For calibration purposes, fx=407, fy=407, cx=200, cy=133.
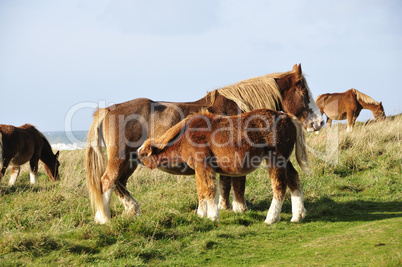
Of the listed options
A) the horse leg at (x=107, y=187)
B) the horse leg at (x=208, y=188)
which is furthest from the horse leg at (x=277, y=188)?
the horse leg at (x=107, y=187)

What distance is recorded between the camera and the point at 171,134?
21.4 ft

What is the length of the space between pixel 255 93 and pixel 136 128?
229cm

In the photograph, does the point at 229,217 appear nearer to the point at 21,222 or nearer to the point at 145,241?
the point at 145,241

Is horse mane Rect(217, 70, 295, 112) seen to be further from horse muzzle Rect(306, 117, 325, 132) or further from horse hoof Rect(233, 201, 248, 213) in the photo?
horse hoof Rect(233, 201, 248, 213)

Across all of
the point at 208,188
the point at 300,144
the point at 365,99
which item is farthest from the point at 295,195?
the point at 365,99

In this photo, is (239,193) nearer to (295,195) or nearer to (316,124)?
(295,195)

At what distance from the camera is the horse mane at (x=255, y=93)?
7.39m

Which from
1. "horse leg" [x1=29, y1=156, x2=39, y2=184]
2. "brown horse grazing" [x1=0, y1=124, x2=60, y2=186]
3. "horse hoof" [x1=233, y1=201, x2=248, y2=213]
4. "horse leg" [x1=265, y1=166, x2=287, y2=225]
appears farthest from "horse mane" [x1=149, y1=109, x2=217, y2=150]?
"horse leg" [x1=29, y1=156, x2=39, y2=184]

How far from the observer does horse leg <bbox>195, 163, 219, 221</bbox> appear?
623cm

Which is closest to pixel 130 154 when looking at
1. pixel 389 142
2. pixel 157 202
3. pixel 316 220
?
pixel 157 202

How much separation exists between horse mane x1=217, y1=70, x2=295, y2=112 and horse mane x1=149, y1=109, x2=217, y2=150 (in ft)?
3.19

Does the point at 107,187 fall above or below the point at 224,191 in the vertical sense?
above

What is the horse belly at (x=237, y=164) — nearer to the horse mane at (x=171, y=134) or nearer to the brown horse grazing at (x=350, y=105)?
the horse mane at (x=171, y=134)

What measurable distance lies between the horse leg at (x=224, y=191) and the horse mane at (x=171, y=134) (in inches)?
57.7
